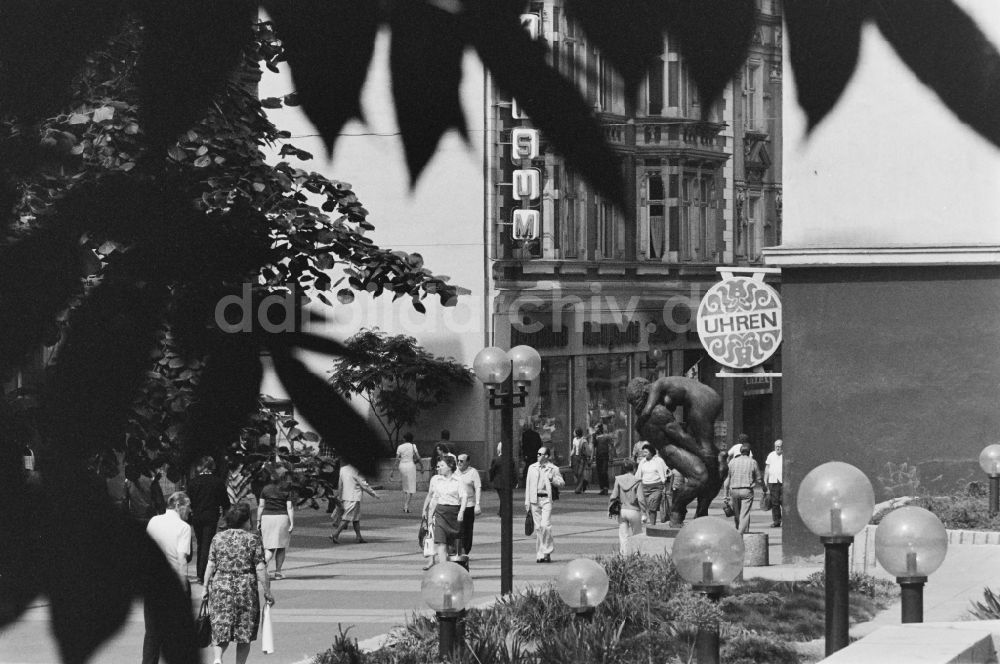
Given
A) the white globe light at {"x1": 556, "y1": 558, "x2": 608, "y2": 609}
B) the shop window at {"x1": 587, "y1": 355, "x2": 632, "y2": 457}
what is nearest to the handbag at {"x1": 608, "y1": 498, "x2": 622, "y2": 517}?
the white globe light at {"x1": 556, "y1": 558, "x2": 608, "y2": 609}

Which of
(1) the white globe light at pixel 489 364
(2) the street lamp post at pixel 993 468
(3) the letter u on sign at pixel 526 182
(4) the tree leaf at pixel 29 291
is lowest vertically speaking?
(2) the street lamp post at pixel 993 468

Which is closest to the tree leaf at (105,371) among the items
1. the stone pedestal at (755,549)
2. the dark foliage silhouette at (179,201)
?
the dark foliage silhouette at (179,201)

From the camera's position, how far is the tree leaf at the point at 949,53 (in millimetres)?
1085

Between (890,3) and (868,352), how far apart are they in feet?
35.2

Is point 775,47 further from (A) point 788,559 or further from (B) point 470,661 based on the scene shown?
(A) point 788,559

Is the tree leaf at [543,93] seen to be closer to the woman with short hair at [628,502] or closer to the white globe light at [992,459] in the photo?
the white globe light at [992,459]

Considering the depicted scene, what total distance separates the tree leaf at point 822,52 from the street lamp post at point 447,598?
6.43m

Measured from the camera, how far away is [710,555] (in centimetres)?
541

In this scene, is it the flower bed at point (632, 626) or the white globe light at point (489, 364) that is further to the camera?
the flower bed at point (632, 626)

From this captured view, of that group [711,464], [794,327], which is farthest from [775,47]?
[711,464]

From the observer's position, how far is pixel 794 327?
440 inches

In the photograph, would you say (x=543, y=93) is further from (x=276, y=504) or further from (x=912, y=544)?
(x=912, y=544)

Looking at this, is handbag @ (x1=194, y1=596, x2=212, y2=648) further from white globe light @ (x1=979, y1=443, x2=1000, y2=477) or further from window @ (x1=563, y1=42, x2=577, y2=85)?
white globe light @ (x1=979, y1=443, x2=1000, y2=477)

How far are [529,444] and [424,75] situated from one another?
19.8 inches
